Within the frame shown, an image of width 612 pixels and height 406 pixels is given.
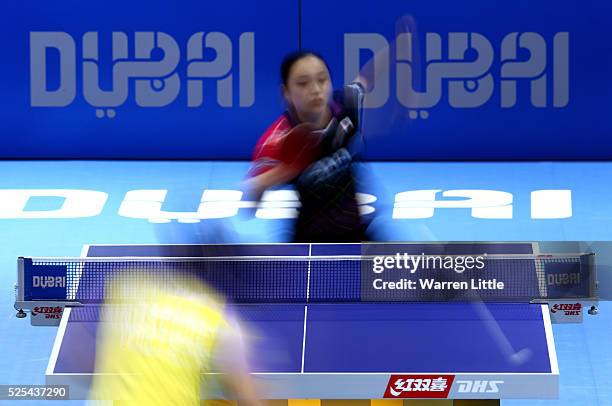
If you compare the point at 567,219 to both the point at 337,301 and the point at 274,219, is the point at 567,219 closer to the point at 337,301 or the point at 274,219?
the point at 274,219

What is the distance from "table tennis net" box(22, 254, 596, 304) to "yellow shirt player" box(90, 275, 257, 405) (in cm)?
57

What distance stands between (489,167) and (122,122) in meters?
3.19

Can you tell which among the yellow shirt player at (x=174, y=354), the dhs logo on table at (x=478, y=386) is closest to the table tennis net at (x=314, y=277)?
the dhs logo on table at (x=478, y=386)

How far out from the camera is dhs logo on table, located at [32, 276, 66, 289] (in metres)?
4.49

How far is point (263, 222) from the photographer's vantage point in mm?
9492

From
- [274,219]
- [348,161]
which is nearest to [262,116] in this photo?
[274,219]


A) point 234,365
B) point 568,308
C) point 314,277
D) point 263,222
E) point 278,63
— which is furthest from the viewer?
point 278,63

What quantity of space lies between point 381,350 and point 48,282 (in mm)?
1179

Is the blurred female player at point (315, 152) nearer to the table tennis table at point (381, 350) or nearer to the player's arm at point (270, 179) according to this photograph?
the player's arm at point (270, 179)

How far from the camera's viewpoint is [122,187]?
10.5 meters

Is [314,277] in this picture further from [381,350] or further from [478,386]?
[478,386]

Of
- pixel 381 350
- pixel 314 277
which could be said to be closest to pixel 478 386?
pixel 381 350

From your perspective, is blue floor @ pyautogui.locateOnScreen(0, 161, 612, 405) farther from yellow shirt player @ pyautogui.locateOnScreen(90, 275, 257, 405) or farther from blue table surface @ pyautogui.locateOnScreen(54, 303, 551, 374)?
yellow shirt player @ pyautogui.locateOnScreen(90, 275, 257, 405)

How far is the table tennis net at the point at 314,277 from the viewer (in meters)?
4.48
